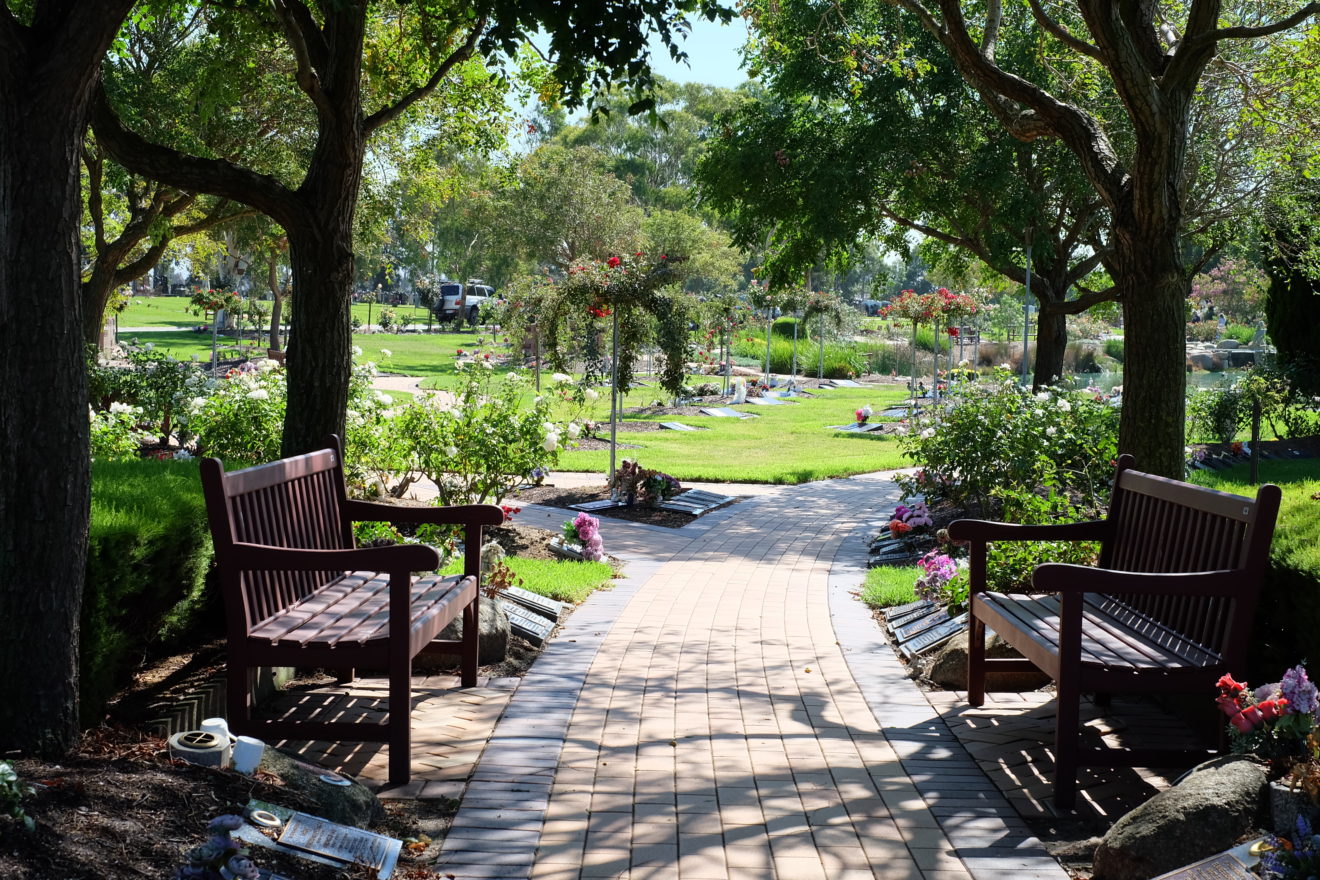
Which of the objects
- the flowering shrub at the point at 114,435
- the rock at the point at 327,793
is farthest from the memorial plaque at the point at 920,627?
the flowering shrub at the point at 114,435

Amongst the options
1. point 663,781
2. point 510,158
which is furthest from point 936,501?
point 510,158

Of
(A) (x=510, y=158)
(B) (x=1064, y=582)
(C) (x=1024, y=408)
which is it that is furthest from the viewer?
(A) (x=510, y=158)

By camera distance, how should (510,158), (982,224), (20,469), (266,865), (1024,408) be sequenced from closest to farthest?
(266,865), (20,469), (1024,408), (510,158), (982,224)

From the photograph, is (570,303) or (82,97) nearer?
(82,97)

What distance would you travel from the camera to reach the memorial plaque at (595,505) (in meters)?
12.3

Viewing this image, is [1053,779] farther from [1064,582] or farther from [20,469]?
[20,469]

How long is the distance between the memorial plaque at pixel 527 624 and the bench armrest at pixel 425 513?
89 cm

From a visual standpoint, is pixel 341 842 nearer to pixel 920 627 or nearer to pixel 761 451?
pixel 920 627

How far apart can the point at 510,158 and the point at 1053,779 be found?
1265 centimetres

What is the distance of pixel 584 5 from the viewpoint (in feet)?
A: 14.8

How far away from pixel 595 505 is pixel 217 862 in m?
9.72

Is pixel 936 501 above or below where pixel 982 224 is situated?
below

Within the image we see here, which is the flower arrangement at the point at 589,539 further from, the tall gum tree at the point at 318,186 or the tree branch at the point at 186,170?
the tree branch at the point at 186,170

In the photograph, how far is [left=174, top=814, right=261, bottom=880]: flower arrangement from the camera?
271 centimetres
